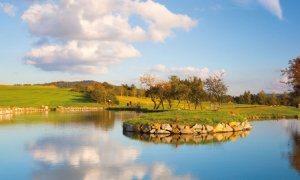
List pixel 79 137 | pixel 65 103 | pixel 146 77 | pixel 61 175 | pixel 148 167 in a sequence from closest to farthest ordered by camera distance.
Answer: pixel 61 175 → pixel 148 167 → pixel 79 137 → pixel 146 77 → pixel 65 103

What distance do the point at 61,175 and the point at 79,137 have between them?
1391 cm

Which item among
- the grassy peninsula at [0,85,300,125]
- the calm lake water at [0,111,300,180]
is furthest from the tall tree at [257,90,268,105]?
the calm lake water at [0,111,300,180]

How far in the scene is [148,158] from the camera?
20.0 meters

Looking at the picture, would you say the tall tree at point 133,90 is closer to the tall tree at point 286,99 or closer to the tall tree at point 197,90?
the tall tree at point 286,99

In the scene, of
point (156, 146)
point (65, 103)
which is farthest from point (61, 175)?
point (65, 103)

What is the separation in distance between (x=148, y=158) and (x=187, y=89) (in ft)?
151

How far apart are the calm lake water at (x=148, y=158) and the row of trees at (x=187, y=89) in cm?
3620

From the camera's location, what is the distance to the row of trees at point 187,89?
6594 cm

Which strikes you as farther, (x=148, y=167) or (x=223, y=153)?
(x=223, y=153)

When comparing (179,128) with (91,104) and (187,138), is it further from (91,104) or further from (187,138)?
(91,104)

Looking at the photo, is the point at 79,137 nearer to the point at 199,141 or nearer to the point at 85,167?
the point at 199,141

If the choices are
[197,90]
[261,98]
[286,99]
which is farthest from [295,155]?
[261,98]

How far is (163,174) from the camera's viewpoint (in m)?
16.2

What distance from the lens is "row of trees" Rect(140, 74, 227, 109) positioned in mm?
65938
